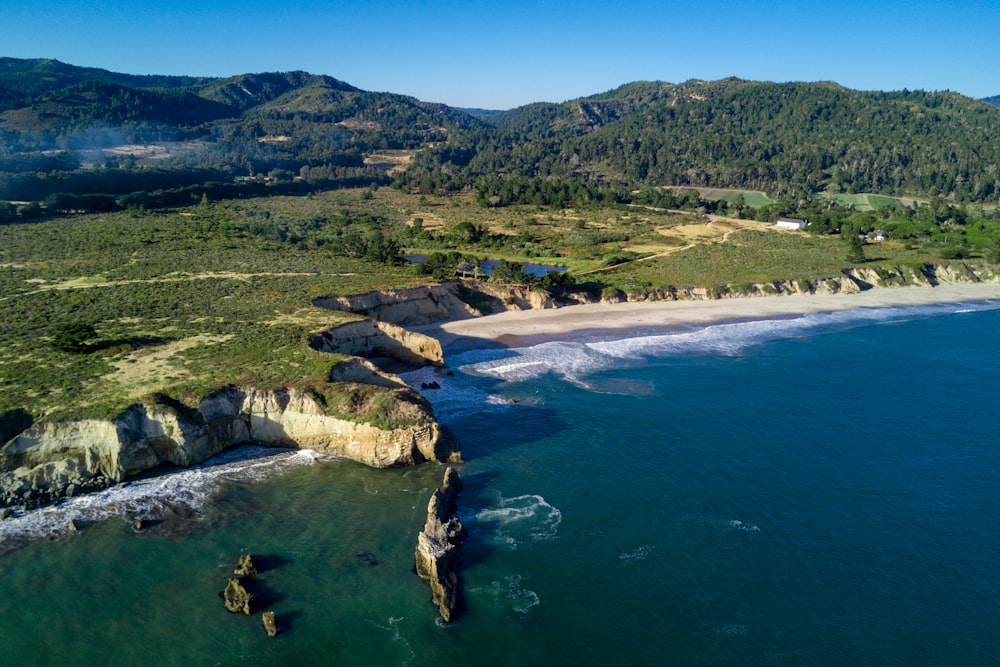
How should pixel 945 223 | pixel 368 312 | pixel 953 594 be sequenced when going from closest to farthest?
pixel 953 594, pixel 368 312, pixel 945 223

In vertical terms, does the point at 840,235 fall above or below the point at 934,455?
above

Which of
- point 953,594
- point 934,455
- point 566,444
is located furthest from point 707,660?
point 934,455

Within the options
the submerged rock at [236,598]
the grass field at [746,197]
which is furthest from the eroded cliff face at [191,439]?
the grass field at [746,197]

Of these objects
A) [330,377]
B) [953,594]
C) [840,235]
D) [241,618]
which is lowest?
[241,618]

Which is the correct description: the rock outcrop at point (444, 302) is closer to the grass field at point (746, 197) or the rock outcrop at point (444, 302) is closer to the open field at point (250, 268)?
the open field at point (250, 268)

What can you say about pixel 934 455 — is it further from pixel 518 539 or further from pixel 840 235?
pixel 840 235

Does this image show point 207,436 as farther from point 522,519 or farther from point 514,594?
point 514,594

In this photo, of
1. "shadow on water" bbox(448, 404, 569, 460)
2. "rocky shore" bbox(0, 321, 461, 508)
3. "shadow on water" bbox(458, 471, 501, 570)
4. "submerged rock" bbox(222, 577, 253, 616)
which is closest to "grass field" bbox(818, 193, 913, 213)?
"shadow on water" bbox(448, 404, 569, 460)

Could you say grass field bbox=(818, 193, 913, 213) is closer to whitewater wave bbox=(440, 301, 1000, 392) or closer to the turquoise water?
whitewater wave bbox=(440, 301, 1000, 392)
